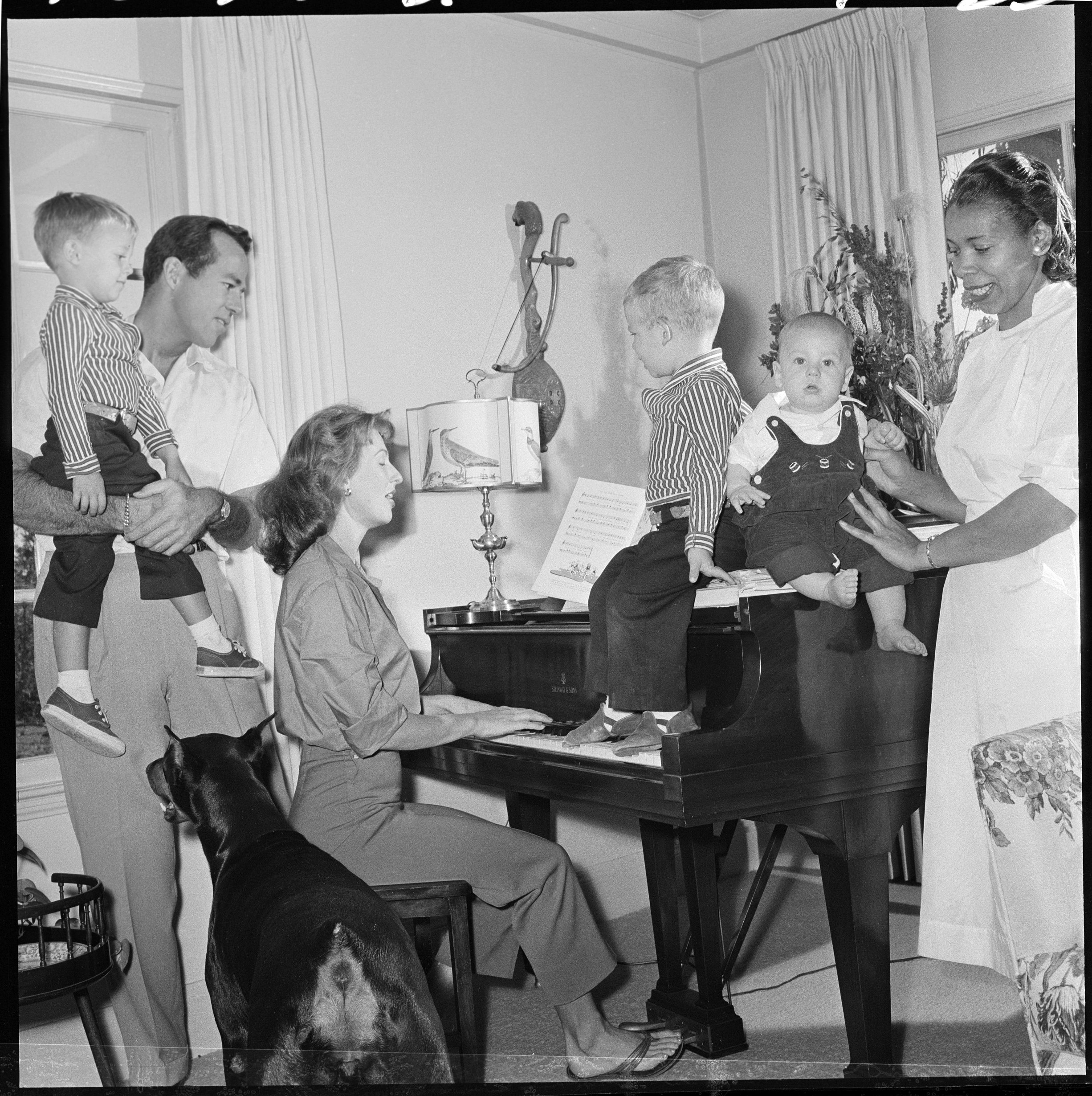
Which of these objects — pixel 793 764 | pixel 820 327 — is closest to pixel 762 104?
pixel 820 327

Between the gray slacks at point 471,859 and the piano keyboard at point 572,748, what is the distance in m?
0.20

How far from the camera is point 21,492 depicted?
266cm

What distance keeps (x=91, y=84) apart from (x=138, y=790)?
1553 mm

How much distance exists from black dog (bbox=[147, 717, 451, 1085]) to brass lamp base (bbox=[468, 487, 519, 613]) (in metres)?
0.81

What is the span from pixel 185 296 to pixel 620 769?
4.68 ft

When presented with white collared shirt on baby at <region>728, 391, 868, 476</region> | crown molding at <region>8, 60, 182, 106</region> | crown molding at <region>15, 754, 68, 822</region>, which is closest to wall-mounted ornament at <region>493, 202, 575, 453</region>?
white collared shirt on baby at <region>728, 391, 868, 476</region>

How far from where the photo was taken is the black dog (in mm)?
2193

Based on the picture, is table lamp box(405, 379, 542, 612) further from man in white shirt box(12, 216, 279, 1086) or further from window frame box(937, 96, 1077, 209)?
window frame box(937, 96, 1077, 209)

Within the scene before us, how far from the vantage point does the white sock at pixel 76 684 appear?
8.77 ft

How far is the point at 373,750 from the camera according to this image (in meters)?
2.64

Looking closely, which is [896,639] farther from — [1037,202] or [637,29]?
[637,29]

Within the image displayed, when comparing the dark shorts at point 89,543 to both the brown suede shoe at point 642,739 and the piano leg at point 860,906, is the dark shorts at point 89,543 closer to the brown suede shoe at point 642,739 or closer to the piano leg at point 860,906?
the brown suede shoe at point 642,739

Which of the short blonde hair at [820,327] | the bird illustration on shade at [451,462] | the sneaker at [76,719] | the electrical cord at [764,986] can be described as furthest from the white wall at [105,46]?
the electrical cord at [764,986]

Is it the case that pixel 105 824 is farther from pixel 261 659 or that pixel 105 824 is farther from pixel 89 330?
pixel 89 330
